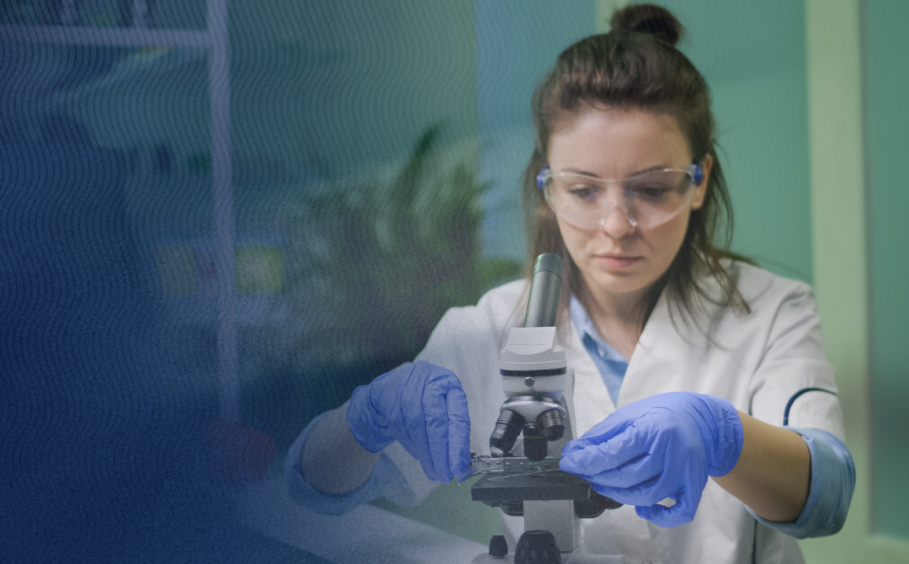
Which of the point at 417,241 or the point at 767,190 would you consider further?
the point at 767,190

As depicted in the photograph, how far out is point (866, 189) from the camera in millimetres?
1122

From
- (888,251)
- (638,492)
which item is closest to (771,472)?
(638,492)

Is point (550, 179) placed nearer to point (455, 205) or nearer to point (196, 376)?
point (455, 205)

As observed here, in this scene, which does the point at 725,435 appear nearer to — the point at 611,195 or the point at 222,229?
the point at 611,195

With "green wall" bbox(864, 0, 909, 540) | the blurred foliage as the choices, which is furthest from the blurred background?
"green wall" bbox(864, 0, 909, 540)

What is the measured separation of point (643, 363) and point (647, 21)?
45 cm

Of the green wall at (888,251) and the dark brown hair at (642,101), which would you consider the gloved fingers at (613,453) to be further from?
the green wall at (888,251)

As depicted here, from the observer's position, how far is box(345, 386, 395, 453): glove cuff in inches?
30.5

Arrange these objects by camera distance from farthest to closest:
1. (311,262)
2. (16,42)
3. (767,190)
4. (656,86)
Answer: (767,190), (656,86), (311,262), (16,42)

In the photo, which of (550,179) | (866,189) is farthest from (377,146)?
(866,189)

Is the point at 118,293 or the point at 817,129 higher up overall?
the point at 817,129

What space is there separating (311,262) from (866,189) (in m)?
0.92

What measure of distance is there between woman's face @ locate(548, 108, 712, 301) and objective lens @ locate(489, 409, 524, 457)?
321mm

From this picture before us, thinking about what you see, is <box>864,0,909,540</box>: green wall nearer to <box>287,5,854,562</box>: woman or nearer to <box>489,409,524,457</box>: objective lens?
<box>287,5,854,562</box>: woman
